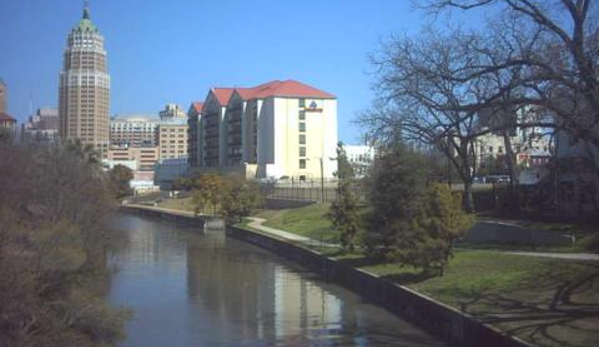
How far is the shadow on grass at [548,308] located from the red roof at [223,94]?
133232mm

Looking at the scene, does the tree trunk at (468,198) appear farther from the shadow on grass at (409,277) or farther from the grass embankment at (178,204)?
the grass embankment at (178,204)

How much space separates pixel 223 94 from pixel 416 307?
13546cm

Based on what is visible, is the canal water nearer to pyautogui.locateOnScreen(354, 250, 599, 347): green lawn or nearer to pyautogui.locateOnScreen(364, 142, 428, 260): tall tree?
pyautogui.locateOnScreen(354, 250, 599, 347): green lawn

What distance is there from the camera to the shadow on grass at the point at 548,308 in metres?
17.4

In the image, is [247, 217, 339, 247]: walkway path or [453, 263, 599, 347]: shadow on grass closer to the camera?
[453, 263, 599, 347]: shadow on grass

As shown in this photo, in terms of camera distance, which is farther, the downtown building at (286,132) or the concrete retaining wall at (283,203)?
the downtown building at (286,132)

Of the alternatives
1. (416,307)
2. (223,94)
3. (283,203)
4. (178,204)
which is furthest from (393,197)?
(223,94)

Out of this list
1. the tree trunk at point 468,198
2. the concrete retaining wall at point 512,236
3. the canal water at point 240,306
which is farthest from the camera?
the tree trunk at point 468,198

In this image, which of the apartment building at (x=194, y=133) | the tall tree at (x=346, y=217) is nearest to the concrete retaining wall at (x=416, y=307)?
the tall tree at (x=346, y=217)

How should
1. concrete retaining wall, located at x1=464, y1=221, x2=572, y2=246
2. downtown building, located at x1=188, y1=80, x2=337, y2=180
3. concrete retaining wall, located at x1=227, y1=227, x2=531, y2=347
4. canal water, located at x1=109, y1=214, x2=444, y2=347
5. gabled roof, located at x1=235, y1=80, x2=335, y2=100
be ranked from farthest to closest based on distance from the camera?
gabled roof, located at x1=235, y1=80, x2=335, y2=100 < downtown building, located at x1=188, y1=80, x2=337, y2=180 < concrete retaining wall, located at x1=464, y1=221, x2=572, y2=246 < canal water, located at x1=109, y1=214, x2=444, y2=347 < concrete retaining wall, located at x1=227, y1=227, x2=531, y2=347

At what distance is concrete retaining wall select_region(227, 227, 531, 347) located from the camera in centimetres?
1945

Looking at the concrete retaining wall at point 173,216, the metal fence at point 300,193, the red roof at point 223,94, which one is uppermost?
the red roof at point 223,94

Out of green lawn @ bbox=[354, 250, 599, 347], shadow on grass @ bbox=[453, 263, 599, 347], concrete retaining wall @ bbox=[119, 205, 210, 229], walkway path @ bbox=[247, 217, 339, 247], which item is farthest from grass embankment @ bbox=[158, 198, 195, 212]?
shadow on grass @ bbox=[453, 263, 599, 347]

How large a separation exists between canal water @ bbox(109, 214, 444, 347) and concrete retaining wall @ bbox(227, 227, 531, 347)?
0.55 meters
